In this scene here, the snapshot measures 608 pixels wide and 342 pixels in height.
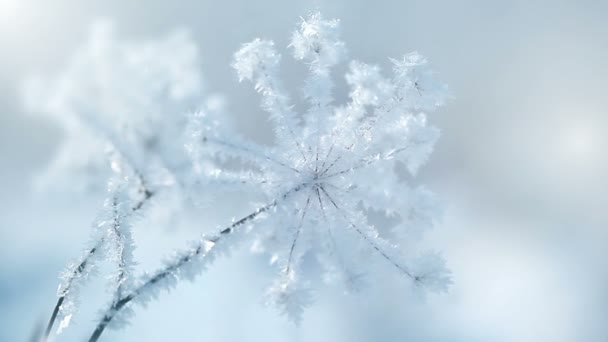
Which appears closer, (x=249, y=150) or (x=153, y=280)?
(x=153, y=280)

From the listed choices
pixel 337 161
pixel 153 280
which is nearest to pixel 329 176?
pixel 337 161

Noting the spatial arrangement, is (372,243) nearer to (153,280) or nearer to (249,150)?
(249,150)

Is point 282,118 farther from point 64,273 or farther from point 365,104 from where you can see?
point 64,273

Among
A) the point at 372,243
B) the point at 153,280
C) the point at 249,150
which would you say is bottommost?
the point at 153,280

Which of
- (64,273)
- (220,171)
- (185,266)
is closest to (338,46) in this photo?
(220,171)

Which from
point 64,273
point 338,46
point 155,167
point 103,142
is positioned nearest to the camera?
point 103,142

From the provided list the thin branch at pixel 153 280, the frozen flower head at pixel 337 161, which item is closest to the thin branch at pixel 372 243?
the frozen flower head at pixel 337 161
